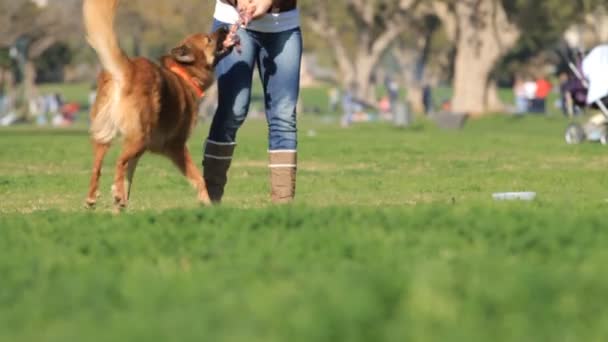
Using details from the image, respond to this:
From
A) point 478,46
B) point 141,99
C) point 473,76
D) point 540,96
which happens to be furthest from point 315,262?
point 540,96

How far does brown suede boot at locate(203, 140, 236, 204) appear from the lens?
11406 mm

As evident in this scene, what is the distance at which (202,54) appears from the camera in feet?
36.9

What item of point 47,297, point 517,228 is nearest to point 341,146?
point 517,228

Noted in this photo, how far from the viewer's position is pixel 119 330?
4.91m

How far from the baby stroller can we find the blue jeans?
1362 centimetres

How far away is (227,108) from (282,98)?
41cm

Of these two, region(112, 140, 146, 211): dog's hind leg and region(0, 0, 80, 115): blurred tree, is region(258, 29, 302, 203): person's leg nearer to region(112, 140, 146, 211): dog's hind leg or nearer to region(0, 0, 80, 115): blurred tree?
region(112, 140, 146, 211): dog's hind leg

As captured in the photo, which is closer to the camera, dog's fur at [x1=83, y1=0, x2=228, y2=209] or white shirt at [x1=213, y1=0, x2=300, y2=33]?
dog's fur at [x1=83, y1=0, x2=228, y2=209]

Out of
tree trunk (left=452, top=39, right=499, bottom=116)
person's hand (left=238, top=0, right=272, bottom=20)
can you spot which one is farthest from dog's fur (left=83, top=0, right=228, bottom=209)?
tree trunk (left=452, top=39, right=499, bottom=116)

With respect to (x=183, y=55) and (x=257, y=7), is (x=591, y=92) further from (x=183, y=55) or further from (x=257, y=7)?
(x=257, y=7)

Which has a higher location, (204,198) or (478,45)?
(204,198)

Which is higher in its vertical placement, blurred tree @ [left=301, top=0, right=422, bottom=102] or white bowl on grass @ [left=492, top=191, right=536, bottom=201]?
white bowl on grass @ [left=492, top=191, right=536, bottom=201]

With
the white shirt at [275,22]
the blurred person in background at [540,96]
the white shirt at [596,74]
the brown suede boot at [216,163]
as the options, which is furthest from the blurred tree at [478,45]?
the white shirt at [275,22]

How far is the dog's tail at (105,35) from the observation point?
34.1 feet
